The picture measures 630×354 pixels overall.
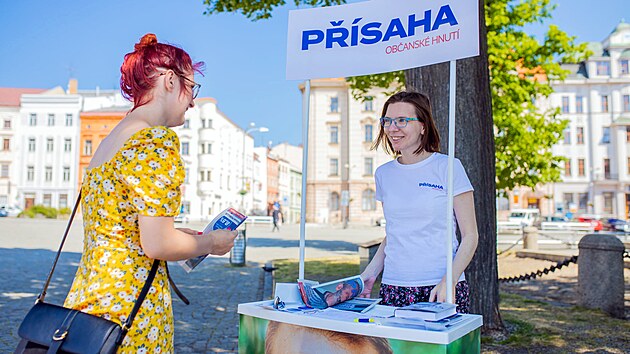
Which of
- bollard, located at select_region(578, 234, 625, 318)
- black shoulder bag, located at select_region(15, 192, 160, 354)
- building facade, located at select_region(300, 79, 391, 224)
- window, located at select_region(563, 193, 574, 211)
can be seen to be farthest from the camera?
window, located at select_region(563, 193, 574, 211)

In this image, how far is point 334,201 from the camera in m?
A: 57.8

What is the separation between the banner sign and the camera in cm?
284

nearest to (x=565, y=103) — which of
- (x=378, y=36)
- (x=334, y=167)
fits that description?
(x=334, y=167)

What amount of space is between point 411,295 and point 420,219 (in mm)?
389

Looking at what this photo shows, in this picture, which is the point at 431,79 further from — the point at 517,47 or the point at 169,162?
the point at 517,47

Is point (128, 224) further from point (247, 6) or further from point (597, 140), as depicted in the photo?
point (597, 140)

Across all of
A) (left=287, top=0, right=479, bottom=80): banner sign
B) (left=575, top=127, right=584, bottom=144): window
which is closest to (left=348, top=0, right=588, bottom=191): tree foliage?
(left=287, top=0, right=479, bottom=80): banner sign

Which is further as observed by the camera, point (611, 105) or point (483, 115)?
point (611, 105)

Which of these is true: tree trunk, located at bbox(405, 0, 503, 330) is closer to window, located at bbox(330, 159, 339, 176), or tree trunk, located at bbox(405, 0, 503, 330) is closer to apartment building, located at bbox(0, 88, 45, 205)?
window, located at bbox(330, 159, 339, 176)

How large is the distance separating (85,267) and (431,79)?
4686mm

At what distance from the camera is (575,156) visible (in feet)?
201

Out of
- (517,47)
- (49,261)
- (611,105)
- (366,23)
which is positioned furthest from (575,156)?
(366,23)

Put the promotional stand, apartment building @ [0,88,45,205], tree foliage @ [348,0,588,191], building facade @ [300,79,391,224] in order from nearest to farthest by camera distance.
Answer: the promotional stand
tree foliage @ [348,0,588,191]
building facade @ [300,79,391,224]
apartment building @ [0,88,45,205]

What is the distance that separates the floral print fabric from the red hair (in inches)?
60.7
